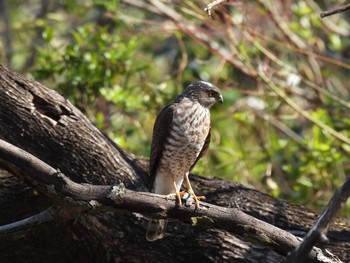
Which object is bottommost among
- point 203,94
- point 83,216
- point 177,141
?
point 83,216

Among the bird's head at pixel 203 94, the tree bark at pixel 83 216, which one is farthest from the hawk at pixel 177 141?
the tree bark at pixel 83 216

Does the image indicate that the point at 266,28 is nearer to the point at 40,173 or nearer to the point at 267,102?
the point at 267,102

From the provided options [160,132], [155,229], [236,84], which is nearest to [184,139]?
[160,132]

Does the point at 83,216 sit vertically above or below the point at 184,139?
below

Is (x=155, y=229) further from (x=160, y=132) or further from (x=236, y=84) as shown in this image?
(x=236, y=84)

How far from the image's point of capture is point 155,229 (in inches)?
163

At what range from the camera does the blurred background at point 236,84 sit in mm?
6094

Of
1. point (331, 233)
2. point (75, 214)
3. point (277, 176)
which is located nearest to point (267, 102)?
point (277, 176)

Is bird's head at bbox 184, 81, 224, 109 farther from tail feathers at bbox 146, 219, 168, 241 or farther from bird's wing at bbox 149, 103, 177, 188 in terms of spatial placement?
tail feathers at bbox 146, 219, 168, 241

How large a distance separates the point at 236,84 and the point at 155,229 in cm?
279

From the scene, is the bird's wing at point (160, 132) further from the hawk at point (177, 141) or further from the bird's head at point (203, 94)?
the bird's head at point (203, 94)

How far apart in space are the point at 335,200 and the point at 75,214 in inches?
50.2

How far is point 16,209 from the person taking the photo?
4.33m

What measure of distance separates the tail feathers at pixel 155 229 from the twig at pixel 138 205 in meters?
0.41
